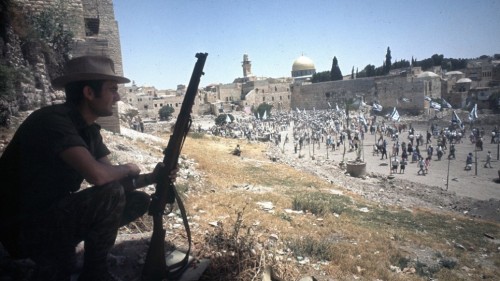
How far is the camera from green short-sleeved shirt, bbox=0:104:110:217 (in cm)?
182

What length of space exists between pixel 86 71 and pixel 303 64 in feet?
282

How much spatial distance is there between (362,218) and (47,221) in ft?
22.3

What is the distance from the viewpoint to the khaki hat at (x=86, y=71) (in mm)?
2072

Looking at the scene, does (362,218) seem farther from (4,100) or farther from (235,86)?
(235,86)

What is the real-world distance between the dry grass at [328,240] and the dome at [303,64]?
78.4 meters

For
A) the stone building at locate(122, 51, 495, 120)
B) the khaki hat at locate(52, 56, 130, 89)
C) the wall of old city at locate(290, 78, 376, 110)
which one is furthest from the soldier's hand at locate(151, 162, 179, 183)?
the wall of old city at locate(290, 78, 376, 110)

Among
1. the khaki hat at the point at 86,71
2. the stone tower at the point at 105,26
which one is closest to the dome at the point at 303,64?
the stone tower at the point at 105,26

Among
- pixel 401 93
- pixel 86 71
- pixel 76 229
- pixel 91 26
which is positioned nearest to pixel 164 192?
pixel 76 229

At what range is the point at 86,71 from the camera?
2.09 metres

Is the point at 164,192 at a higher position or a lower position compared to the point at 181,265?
higher

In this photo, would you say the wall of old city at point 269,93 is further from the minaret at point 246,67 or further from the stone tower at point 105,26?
the stone tower at point 105,26

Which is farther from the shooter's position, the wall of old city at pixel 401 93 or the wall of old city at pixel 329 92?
the wall of old city at pixel 329 92

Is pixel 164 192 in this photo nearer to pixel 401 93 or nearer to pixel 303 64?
pixel 401 93

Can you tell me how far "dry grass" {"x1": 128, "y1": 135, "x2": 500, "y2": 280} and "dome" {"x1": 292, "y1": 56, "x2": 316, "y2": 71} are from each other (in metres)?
78.4
